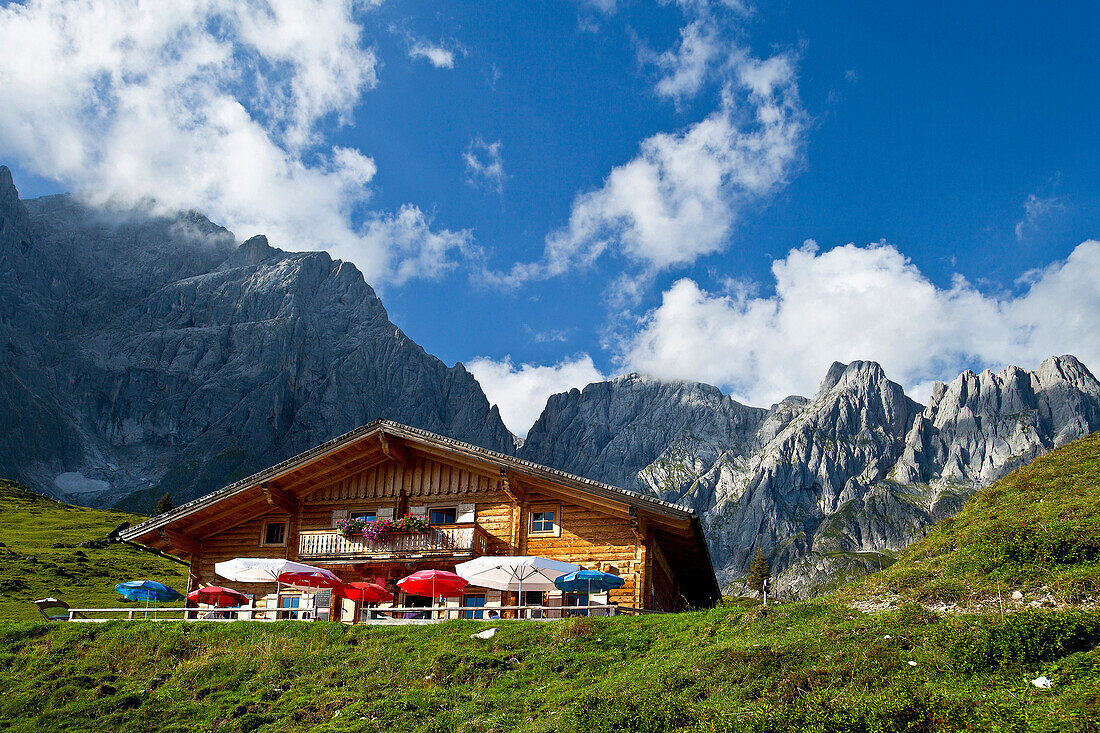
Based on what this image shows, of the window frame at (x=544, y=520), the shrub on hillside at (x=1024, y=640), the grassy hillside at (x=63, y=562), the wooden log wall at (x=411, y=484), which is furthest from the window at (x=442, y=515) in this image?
the grassy hillside at (x=63, y=562)

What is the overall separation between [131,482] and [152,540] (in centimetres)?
18730

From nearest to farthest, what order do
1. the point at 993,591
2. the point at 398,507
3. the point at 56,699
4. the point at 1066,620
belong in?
the point at 1066,620 → the point at 993,591 → the point at 56,699 → the point at 398,507

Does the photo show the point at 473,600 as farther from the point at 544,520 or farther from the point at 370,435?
the point at 370,435

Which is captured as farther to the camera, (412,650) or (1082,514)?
(1082,514)

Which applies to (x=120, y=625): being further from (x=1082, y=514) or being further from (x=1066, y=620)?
(x=1082, y=514)

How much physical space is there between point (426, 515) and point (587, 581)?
1019cm

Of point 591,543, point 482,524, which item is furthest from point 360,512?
point 591,543

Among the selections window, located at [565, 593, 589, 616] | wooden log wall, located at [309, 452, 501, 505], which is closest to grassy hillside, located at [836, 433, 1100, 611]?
window, located at [565, 593, 589, 616]

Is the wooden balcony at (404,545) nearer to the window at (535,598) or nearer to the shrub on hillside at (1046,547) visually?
A: the window at (535,598)

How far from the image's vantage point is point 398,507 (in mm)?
32500

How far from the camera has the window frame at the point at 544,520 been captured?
3016 cm

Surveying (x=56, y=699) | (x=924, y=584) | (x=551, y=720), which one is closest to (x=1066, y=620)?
(x=924, y=584)

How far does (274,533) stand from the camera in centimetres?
3375

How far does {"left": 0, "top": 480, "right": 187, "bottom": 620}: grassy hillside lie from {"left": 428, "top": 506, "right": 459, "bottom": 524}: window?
2315 centimetres
